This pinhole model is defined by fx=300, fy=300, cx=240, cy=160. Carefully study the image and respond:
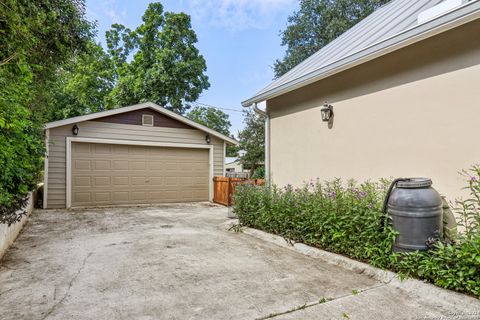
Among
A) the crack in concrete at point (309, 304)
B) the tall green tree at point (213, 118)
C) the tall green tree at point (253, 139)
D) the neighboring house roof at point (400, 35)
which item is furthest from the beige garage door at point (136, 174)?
the tall green tree at point (213, 118)

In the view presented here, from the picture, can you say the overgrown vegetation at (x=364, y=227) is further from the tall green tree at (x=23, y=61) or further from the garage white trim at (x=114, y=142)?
the garage white trim at (x=114, y=142)

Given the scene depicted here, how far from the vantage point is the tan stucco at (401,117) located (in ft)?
10.9

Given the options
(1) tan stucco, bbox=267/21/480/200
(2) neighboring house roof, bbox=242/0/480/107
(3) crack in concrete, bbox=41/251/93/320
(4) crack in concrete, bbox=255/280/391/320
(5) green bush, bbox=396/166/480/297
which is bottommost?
(4) crack in concrete, bbox=255/280/391/320

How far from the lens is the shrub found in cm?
346

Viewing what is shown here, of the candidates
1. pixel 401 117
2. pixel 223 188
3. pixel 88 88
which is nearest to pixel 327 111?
pixel 401 117

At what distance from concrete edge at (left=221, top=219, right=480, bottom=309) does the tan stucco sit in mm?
1196

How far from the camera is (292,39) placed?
19828mm

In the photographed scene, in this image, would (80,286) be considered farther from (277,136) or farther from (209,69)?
(209,69)

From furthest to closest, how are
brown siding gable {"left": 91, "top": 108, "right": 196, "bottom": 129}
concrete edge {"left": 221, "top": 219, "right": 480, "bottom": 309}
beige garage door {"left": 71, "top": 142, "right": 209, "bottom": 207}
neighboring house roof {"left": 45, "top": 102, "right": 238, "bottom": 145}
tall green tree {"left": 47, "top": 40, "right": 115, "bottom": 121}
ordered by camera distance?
1. tall green tree {"left": 47, "top": 40, "right": 115, "bottom": 121}
2. brown siding gable {"left": 91, "top": 108, "right": 196, "bottom": 129}
3. beige garage door {"left": 71, "top": 142, "right": 209, "bottom": 207}
4. neighboring house roof {"left": 45, "top": 102, "right": 238, "bottom": 145}
5. concrete edge {"left": 221, "top": 219, "right": 480, "bottom": 309}

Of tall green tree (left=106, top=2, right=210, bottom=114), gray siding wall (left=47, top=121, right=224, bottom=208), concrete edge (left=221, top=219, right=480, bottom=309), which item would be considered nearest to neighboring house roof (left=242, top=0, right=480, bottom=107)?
concrete edge (left=221, top=219, right=480, bottom=309)

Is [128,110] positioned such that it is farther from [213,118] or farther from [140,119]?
[213,118]

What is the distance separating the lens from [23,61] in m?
3.38

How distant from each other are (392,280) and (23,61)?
4645 mm

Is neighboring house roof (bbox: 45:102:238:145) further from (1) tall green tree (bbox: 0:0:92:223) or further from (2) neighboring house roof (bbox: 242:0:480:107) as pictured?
(2) neighboring house roof (bbox: 242:0:480:107)
